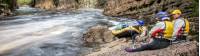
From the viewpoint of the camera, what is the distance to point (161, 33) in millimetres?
11336

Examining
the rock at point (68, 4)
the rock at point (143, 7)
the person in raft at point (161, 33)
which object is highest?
the person in raft at point (161, 33)

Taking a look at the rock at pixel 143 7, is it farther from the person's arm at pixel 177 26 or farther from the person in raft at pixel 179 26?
the person's arm at pixel 177 26

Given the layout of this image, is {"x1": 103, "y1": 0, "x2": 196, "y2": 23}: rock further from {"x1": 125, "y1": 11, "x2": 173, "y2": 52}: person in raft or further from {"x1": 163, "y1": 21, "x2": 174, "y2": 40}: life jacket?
{"x1": 163, "y1": 21, "x2": 174, "y2": 40}: life jacket

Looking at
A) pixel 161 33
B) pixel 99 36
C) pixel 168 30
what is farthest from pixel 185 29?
pixel 99 36

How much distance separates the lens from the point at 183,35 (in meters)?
11.8

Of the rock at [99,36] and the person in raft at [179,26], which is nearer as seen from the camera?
the person in raft at [179,26]

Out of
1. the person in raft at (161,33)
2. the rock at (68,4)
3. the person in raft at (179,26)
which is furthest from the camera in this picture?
the rock at (68,4)

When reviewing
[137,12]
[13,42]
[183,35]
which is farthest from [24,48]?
[137,12]

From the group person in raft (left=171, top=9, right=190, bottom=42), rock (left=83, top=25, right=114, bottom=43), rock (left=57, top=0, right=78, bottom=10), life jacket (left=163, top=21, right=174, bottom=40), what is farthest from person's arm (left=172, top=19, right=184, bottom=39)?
rock (left=57, top=0, right=78, bottom=10)

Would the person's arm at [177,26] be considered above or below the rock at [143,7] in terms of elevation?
above

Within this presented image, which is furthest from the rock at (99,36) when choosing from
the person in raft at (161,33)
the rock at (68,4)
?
the rock at (68,4)

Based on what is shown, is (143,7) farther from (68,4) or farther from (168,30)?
(68,4)

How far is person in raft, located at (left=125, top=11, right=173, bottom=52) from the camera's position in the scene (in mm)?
11211

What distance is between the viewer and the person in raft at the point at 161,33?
11211 mm
